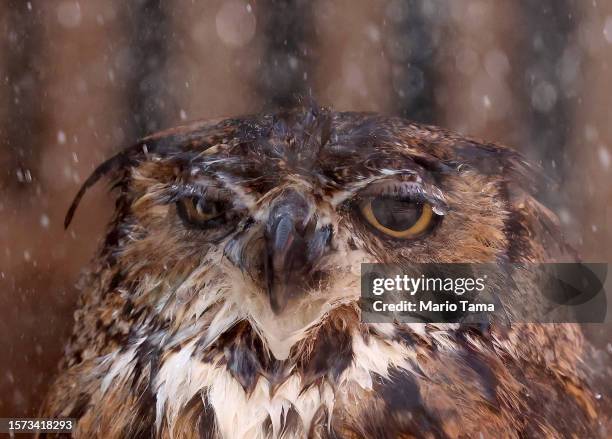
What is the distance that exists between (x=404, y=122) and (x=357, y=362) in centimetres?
35

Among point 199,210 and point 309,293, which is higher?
point 199,210

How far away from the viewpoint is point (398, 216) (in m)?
0.87

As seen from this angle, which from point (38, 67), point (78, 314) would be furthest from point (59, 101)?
point (78, 314)

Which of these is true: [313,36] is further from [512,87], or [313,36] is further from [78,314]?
[78,314]

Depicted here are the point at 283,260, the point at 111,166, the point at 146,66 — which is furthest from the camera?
the point at 146,66

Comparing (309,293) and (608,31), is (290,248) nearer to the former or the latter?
(309,293)

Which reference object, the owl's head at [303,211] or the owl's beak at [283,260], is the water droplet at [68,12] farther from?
the owl's beak at [283,260]

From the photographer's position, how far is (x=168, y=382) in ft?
3.05

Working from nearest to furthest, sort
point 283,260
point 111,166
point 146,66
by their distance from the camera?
point 283,260 < point 111,166 < point 146,66

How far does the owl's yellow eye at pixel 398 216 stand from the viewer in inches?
33.9

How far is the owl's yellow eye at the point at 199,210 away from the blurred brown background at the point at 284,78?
0.24 metres

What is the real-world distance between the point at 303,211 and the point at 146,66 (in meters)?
0.49

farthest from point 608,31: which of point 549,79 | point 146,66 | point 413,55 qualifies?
point 146,66

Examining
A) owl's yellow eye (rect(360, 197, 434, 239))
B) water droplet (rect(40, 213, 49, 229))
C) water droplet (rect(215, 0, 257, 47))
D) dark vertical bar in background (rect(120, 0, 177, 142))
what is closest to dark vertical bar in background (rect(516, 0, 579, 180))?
owl's yellow eye (rect(360, 197, 434, 239))
